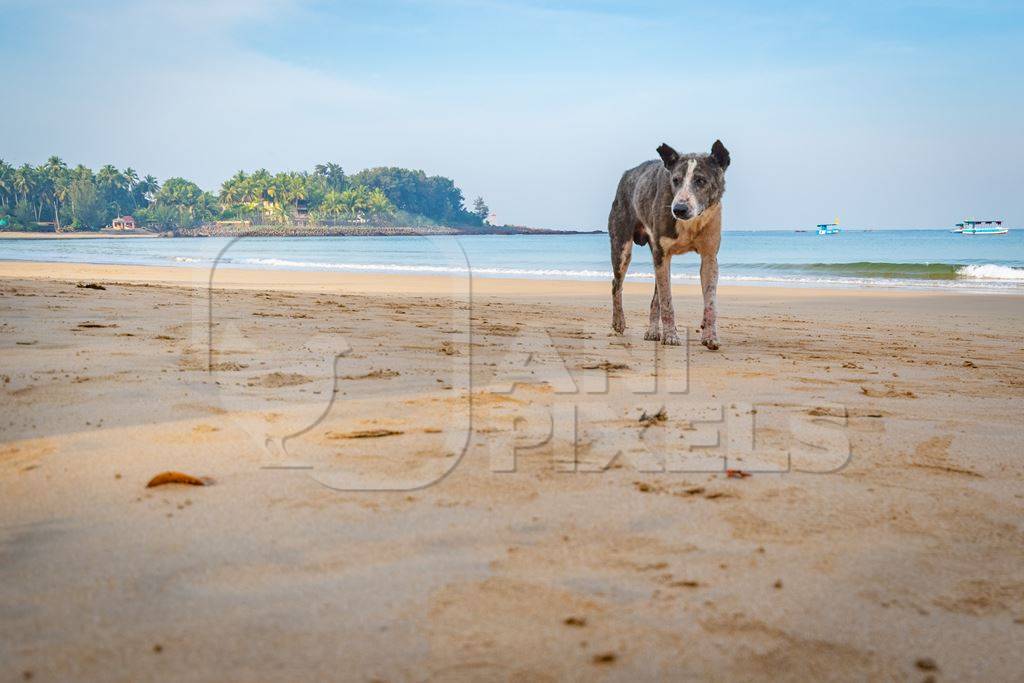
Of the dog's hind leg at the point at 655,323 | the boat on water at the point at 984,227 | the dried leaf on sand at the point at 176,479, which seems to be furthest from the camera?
the boat on water at the point at 984,227

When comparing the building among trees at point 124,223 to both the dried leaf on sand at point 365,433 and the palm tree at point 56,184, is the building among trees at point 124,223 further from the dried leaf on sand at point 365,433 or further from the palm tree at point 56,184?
the dried leaf on sand at point 365,433

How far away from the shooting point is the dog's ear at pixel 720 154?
740 cm

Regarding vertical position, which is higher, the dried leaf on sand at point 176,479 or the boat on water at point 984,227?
the boat on water at point 984,227

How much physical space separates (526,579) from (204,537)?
0.97 m

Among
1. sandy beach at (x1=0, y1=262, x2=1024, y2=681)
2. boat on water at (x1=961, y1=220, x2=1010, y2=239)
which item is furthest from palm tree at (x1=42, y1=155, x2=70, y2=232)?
sandy beach at (x1=0, y1=262, x2=1024, y2=681)

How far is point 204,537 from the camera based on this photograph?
239 centimetres

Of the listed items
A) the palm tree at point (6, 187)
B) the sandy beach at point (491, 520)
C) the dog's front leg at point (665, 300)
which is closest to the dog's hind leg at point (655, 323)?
the dog's front leg at point (665, 300)

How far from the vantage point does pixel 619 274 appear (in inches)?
358

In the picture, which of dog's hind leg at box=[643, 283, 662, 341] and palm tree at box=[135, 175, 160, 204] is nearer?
dog's hind leg at box=[643, 283, 662, 341]

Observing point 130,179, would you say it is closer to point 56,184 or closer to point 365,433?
point 56,184

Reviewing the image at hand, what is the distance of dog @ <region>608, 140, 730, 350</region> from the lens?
24.1ft

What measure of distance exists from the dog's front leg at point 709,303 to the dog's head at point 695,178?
23.7 inches

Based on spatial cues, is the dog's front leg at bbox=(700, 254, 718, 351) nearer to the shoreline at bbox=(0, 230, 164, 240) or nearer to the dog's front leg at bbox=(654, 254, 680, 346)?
the dog's front leg at bbox=(654, 254, 680, 346)

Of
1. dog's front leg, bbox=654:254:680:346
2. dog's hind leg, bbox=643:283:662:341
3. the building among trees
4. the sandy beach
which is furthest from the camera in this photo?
the building among trees
